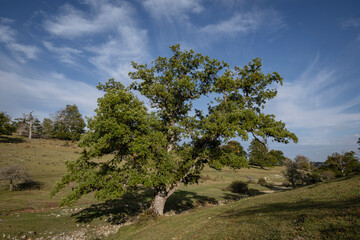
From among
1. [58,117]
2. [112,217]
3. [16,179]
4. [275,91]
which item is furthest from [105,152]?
[58,117]

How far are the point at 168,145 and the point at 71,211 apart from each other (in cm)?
1496

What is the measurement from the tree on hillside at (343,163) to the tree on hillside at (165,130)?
168 ft

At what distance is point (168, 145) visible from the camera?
19078 mm

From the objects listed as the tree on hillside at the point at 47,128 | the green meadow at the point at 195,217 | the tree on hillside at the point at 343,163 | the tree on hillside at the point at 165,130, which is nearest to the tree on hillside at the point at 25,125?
the tree on hillside at the point at 47,128

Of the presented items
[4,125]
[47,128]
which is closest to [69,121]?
[47,128]

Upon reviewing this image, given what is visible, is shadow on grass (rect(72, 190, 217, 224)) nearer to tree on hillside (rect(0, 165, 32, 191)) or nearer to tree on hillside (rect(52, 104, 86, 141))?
tree on hillside (rect(0, 165, 32, 191))

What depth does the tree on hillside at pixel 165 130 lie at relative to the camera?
14797mm

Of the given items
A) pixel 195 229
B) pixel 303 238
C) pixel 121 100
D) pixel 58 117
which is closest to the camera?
pixel 303 238

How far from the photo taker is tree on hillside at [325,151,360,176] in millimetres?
50438

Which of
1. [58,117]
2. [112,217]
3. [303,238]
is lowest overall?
[112,217]

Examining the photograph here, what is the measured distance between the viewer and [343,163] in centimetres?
5434

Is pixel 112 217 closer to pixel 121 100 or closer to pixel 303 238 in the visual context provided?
pixel 121 100

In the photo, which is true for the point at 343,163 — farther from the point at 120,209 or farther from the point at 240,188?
the point at 120,209


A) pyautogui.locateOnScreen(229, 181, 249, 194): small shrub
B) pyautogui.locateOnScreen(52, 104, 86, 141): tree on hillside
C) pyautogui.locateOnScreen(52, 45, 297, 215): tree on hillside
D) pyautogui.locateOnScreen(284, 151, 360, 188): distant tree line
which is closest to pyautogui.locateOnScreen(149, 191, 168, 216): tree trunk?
pyautogui.locateOnScreen(52, 45, 297, 215): tree on hillside
